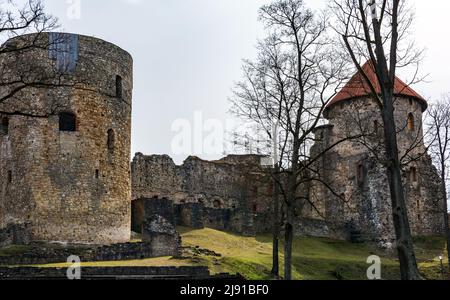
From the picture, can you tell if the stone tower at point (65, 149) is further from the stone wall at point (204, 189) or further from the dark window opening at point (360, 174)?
the dark window opening at point (360, 174)

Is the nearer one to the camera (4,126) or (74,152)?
(74,152)

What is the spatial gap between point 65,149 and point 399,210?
18.2 metres

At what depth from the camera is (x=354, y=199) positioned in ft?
147

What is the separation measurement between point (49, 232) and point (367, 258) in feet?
58.5

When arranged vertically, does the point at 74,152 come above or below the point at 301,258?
above

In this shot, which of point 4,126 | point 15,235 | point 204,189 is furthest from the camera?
point 204,189

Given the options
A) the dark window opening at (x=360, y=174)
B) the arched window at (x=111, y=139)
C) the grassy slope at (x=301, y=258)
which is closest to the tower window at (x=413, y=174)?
the dark window opening at (x=360, y=174)

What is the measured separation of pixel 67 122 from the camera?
30875mm

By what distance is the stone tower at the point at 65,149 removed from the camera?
29828 millimetres

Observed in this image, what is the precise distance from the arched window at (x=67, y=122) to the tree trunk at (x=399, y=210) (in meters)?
17.7

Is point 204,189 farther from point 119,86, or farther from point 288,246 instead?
point 288,246

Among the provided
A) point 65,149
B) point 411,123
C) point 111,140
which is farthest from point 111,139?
point 411,123

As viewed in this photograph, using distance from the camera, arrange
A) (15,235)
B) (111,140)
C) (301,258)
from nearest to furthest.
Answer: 1. (15,235)
2. (111,140)
3. (301,258)
